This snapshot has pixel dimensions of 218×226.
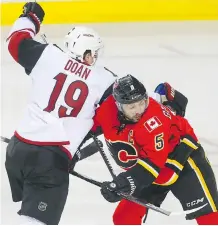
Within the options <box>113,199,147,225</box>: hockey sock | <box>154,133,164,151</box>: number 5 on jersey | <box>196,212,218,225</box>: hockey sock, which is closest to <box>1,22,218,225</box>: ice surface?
<box>113,199,147,225</box>: hockey sock

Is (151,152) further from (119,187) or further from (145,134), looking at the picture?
(119,187)

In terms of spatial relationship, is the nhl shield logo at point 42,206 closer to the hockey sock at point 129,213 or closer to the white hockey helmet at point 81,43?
the hockey sock at point 129,213

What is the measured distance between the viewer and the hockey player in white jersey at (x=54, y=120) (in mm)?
2623

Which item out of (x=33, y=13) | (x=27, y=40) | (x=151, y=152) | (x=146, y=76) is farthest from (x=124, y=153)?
(x=146, y=76)

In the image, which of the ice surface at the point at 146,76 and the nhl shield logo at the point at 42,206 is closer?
the nhl shield logo at the point at 42,206

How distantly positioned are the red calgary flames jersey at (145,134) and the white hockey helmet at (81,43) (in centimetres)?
20

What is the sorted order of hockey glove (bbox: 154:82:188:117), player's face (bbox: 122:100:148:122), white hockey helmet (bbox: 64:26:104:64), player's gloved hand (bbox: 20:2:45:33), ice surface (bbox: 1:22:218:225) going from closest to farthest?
player's face (bbox: 122:100:148:122)
white hockey helmet (bbox: 64:26:104:64)
hockey glove (bbox: 154:82:188:117)
player's gloved hand (bbox: 20:2:45:33)
ice surface (bbox: 1:22:218:225)

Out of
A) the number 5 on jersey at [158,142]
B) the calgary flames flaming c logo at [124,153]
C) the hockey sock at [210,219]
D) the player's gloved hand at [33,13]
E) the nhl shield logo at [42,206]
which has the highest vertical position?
the player's gloved hand at [33,13]

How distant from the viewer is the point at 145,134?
2.59 metres

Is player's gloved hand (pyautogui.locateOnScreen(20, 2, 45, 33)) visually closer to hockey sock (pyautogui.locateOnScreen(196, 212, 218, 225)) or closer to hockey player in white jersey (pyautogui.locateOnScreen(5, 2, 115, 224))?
hockey player in white jersey (pyautogui.locateOnScreen(5, 2, 115, 224))

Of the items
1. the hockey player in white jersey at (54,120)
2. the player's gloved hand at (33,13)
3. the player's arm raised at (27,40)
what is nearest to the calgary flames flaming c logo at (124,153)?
the hockey player in white jersey at (54,120)

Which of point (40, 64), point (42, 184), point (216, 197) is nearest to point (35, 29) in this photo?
point (40, 64)

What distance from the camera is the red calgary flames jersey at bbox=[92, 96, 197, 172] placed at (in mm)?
2586

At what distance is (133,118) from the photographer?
8.57ft
